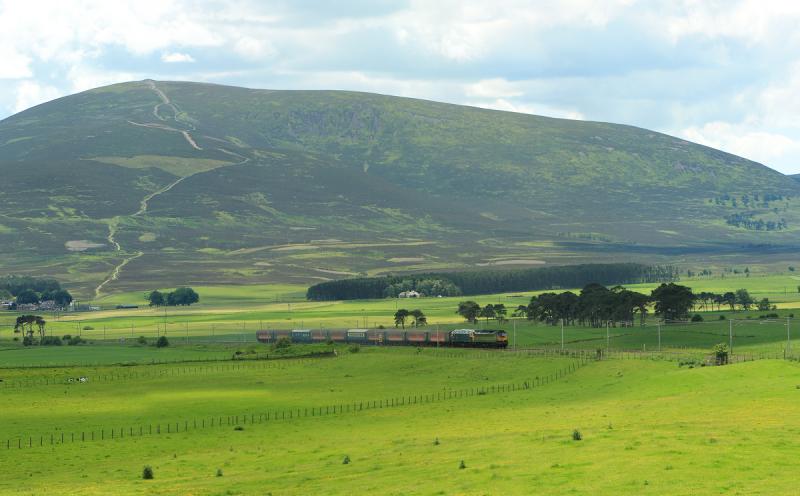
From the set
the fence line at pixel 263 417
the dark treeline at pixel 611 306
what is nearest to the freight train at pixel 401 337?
the dark treeline at pixel 611 306

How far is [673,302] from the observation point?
7096 inches

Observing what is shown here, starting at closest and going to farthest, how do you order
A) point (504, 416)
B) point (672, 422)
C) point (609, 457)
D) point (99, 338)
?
point (609, 457), point (672, 422), point (504, 416), point (99, 338)

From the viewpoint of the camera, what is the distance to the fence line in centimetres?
7969

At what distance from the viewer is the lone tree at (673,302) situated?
592ft

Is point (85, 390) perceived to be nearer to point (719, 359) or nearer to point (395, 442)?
point (395, 442)

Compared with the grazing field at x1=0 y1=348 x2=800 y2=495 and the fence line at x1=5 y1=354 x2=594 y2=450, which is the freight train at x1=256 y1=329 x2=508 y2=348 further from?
the fence line at x1=5 y1=354 x2=594 y2=450

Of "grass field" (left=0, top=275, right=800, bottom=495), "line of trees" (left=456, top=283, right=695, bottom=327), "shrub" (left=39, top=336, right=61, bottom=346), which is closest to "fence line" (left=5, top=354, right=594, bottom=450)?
"grass field" (left=0, top=275, right=800, bottom=495)

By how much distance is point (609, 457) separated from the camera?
164 ft

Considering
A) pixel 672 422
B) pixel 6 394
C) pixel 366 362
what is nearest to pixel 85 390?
pixel 6 394

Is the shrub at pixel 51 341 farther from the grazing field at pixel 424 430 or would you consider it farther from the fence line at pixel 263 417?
the fence line at pixel 263 417

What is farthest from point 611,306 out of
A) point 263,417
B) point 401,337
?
point 263,417

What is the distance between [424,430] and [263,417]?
17824 mm

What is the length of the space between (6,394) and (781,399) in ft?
230

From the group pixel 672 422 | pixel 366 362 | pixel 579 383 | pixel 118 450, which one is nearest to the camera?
pixel 672 422
